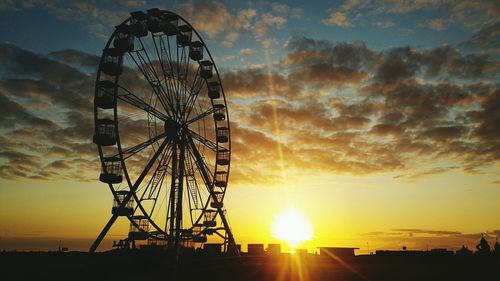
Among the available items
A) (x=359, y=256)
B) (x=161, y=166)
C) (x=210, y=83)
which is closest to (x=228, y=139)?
(x=210, y=83)

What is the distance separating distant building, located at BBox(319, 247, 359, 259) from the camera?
68.8m

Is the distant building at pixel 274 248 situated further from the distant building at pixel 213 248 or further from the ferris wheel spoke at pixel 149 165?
the ferris wheel spoke at pixel 149 165

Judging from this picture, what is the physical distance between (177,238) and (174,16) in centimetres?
1947

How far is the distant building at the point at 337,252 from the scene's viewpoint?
6875 centimetres

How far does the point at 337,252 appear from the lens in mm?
70312

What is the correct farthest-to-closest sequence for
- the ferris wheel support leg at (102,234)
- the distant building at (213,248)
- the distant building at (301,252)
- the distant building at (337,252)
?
the distant building at (301,252)
the distant building at (337,252)
the distant building at (213,248)
the ferris wheel support leg at (102,234)

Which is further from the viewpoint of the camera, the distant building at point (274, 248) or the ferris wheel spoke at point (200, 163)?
the distant building at point (274, 248)

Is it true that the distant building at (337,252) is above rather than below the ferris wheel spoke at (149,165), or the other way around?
below

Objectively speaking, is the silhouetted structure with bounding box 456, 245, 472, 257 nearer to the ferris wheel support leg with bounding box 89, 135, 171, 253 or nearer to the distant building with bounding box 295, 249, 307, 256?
the distant building with bounding box 295, 249, 307, 256

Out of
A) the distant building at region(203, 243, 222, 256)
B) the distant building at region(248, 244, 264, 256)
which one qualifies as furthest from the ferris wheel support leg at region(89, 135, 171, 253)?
the distant building at region(248, 244, 264, 256)

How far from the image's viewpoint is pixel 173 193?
36.8 m

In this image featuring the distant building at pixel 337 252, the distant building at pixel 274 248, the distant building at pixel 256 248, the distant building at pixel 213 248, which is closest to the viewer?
the distant building at pixel 213 248

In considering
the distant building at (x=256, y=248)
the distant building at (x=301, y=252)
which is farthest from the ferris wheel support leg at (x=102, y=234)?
the distant building at (x=301, y=252)

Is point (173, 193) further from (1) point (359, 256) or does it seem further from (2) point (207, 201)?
(1) point (359, 256)
